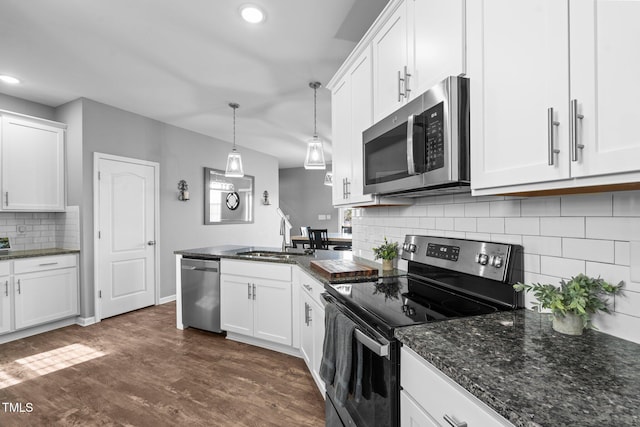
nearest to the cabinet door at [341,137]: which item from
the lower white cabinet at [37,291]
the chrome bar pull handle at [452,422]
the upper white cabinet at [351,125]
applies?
the upper white cabinet at [351,125]

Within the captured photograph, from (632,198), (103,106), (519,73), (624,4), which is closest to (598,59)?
(624,4)

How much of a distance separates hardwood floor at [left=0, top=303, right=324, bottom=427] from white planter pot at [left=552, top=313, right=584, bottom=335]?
146 centimetres

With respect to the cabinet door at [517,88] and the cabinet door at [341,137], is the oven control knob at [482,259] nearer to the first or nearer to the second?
the cabinet door at [517,88]

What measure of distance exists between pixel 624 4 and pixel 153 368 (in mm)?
3213

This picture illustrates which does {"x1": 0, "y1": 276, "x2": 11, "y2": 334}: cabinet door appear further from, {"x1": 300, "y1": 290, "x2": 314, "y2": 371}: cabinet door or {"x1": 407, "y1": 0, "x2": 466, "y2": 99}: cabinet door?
{"x1": 407, "y1": 0, "x2": 466, "y2": 99}: cabinet door

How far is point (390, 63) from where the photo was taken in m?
1.70

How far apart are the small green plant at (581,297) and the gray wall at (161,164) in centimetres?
427

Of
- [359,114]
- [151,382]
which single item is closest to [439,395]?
[359,114]

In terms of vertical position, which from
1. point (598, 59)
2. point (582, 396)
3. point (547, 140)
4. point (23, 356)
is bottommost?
point (23, 356)

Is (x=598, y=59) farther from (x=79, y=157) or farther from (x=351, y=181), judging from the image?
(x=79, y=157)

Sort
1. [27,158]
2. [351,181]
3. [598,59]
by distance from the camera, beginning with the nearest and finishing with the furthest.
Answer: [598,59]
[351,181]
[27,158]

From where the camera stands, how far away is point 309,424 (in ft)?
6.14

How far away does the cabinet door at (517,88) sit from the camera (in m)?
0.85

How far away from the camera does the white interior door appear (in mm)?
3766
